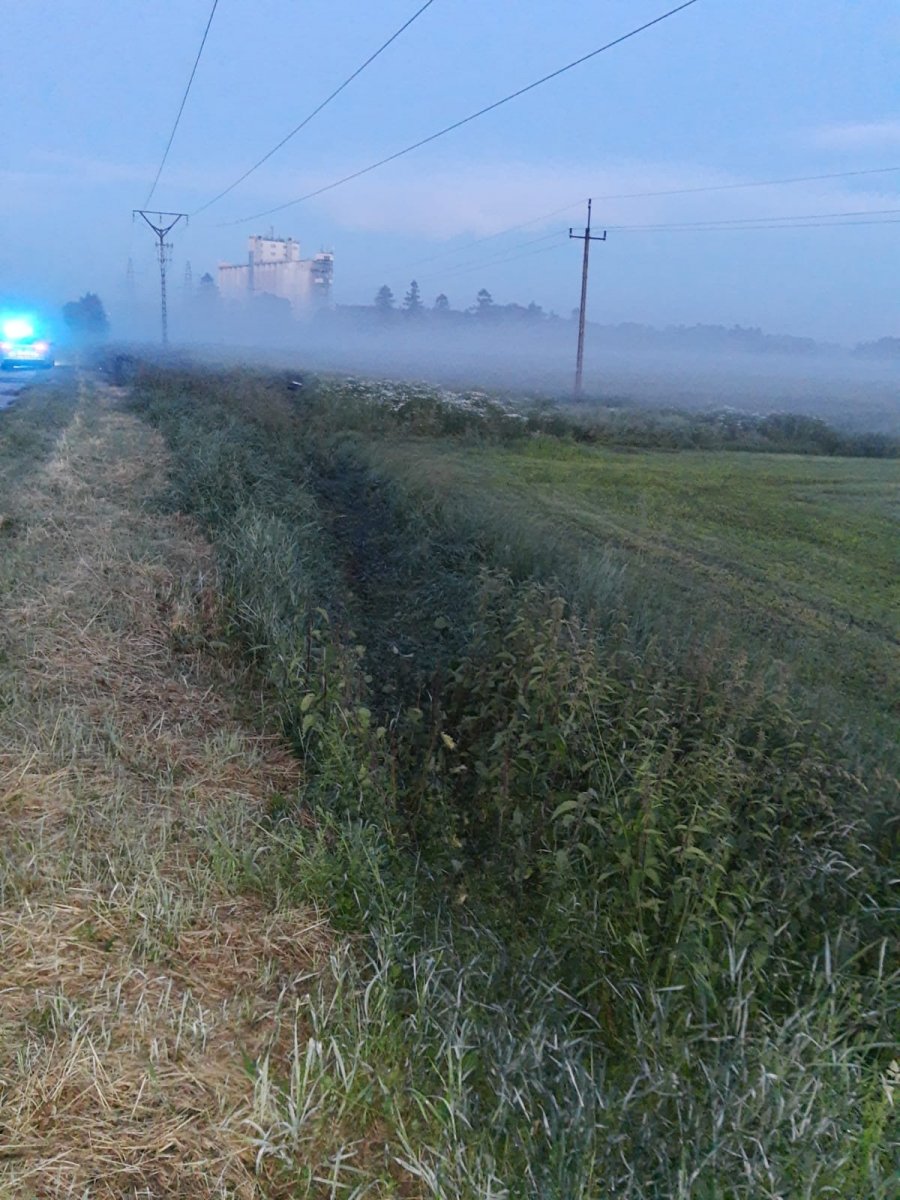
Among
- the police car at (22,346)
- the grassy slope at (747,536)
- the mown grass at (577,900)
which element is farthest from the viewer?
the police car at (22,346)

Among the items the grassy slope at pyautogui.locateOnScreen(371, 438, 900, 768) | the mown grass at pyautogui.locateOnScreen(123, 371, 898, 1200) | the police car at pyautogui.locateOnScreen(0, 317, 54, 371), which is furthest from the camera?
the police car at pyautogui.locateOnScreen(0, 317, 54, 371)

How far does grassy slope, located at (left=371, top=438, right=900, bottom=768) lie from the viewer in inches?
234

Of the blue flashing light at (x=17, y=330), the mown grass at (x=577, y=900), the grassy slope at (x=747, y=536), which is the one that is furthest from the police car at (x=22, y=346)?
the mown grass at (x=577, y=900)

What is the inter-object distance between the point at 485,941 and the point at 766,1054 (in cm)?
123

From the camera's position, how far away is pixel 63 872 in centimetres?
376

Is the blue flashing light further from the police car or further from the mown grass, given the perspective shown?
the mown grass

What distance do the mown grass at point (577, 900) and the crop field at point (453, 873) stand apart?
0.02m

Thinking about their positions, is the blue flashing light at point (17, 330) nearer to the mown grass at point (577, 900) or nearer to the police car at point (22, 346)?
the police car at point (22, 346)

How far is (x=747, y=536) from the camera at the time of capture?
895 cm

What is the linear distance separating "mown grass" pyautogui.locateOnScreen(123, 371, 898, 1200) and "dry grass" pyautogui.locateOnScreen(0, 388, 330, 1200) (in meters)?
0.20

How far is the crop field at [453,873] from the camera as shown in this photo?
255cm

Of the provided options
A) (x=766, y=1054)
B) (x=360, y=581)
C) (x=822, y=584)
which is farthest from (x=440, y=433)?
(x=766, y=1054)

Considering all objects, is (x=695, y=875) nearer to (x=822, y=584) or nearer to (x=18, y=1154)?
(x=18, y=1154)

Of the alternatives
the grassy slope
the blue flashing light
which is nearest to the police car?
the blue flashing light
